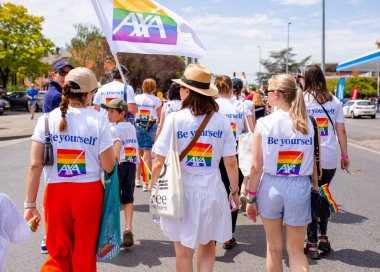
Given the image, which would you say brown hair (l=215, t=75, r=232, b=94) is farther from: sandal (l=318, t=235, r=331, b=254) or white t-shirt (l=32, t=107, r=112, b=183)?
white t-shirt (l=32, t=107, r=112, b=183)

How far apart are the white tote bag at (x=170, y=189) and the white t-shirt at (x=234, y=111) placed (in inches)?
86.8

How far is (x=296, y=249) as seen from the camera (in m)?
3.28

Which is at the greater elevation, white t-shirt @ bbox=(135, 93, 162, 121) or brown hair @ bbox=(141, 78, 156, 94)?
brown hair @ bbox=(141, 78, 156, 94)

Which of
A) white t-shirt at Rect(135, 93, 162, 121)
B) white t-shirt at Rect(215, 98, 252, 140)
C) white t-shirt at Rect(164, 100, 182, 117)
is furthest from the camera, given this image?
white t-shirt at Rect(135, 93, 162, 121)

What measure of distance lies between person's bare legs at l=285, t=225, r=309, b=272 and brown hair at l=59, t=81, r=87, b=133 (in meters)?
1.84

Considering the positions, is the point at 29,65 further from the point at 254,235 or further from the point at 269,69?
the point at 269,69

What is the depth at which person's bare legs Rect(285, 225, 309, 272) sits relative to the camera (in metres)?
3.25

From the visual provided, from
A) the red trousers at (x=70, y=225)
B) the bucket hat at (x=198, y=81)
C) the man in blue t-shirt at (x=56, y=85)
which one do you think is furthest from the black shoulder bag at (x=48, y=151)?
the man in blue t-shirt at (x=56, y=85)

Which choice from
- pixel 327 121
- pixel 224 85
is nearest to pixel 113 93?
pixel 224 85

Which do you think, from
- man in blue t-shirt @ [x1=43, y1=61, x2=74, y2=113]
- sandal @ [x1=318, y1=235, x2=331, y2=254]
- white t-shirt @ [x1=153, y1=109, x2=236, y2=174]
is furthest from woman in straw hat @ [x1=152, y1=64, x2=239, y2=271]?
sandal @ [x1=318, y1=235, x2=331, y2=254]

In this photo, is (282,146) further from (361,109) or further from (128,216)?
(361,109)

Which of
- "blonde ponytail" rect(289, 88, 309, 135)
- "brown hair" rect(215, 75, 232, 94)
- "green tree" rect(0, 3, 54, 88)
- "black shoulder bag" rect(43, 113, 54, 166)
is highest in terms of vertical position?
"green tree" rect(0, 3, 54, 88)

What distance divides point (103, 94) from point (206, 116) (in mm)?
3311

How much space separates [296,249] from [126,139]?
272 centimetres
